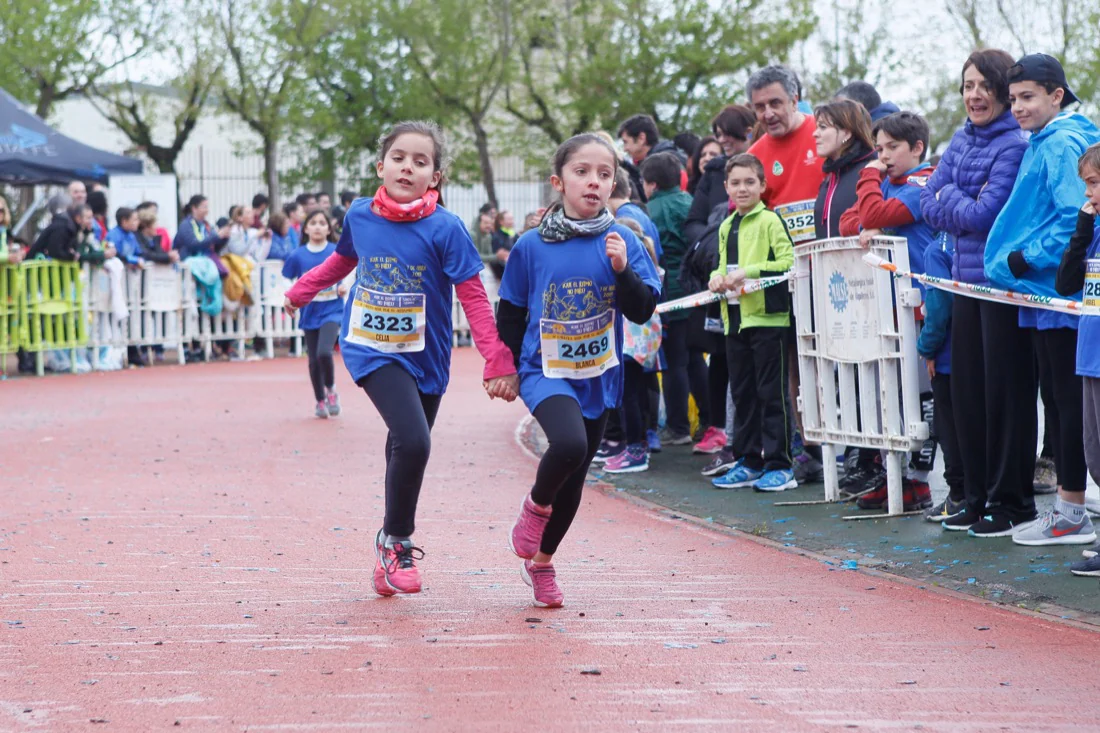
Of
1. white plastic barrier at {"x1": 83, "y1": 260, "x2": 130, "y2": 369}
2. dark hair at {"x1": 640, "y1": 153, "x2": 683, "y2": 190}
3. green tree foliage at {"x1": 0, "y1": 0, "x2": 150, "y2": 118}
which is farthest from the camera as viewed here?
green tree foliage at {"x1": 0, "y1": 0, "x2": 150, "y2": 118}

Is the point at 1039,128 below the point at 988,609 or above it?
above

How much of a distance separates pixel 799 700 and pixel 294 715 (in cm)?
152

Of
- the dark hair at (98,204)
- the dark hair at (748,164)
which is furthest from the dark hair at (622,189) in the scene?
the dark hair at (98,204)

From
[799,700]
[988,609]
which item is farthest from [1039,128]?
[799,700]

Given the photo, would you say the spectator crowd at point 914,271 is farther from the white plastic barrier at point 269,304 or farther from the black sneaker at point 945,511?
the white plastic barrier at point 269,304

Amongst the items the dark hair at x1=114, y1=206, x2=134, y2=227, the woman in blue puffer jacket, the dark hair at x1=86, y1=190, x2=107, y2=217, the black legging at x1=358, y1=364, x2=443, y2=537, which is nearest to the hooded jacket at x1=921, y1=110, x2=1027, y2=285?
the woman in blue puffer jacket

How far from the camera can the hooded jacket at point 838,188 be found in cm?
861

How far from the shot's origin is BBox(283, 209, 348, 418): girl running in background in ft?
45.3

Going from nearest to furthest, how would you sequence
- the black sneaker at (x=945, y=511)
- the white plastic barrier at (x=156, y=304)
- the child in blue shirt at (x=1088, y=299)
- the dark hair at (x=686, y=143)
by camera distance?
the child in blue shirt at (x=1088, y=299) → the black sneaker at (x=945, y=511) → the dark hair at (x=686, y=143) → the white plastic barrier at (x=156, y=304)

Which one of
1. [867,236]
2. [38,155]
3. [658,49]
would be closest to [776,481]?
[867,236]

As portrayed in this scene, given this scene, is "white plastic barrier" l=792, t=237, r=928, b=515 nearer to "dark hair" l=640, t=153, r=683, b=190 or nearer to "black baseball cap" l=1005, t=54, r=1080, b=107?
"black baseball cap" l=1005, t=54, r=1080, b=107

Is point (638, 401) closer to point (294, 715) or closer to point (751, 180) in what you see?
point (751, 180)

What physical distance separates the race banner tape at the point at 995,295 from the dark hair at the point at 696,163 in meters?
3.66

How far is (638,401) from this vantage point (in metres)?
10.8
